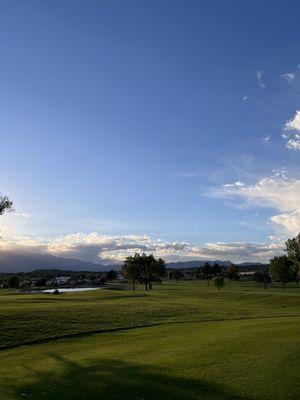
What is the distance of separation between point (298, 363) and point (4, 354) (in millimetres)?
17295

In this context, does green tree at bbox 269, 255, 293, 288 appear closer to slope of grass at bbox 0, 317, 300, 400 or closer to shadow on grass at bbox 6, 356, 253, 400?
slope of grass at bbox 0, 317, 300, 400

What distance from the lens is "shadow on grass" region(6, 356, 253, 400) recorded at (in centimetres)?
1858

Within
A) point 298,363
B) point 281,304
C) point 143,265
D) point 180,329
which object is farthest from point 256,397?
point 143,265

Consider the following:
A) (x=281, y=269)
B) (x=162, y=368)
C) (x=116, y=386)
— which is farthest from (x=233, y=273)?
(x=116, y=386)

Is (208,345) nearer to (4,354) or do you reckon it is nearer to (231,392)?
(231,392)

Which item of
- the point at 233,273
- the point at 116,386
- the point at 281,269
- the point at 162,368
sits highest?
the point at 233,273

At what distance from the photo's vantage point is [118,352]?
27.9 m

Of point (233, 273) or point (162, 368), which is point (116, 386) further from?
point (233, 273)

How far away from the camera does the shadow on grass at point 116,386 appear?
18.6 metres

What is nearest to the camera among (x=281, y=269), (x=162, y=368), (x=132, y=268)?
(x=162, y=368)

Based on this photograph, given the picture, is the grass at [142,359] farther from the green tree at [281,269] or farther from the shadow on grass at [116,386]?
the green tree at [281,269]

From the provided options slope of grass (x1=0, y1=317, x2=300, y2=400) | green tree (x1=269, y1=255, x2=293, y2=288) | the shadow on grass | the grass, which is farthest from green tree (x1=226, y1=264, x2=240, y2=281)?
the shadow on grass

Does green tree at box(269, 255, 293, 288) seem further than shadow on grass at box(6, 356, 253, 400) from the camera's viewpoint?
Yes

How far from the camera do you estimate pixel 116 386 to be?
20.3 meters
